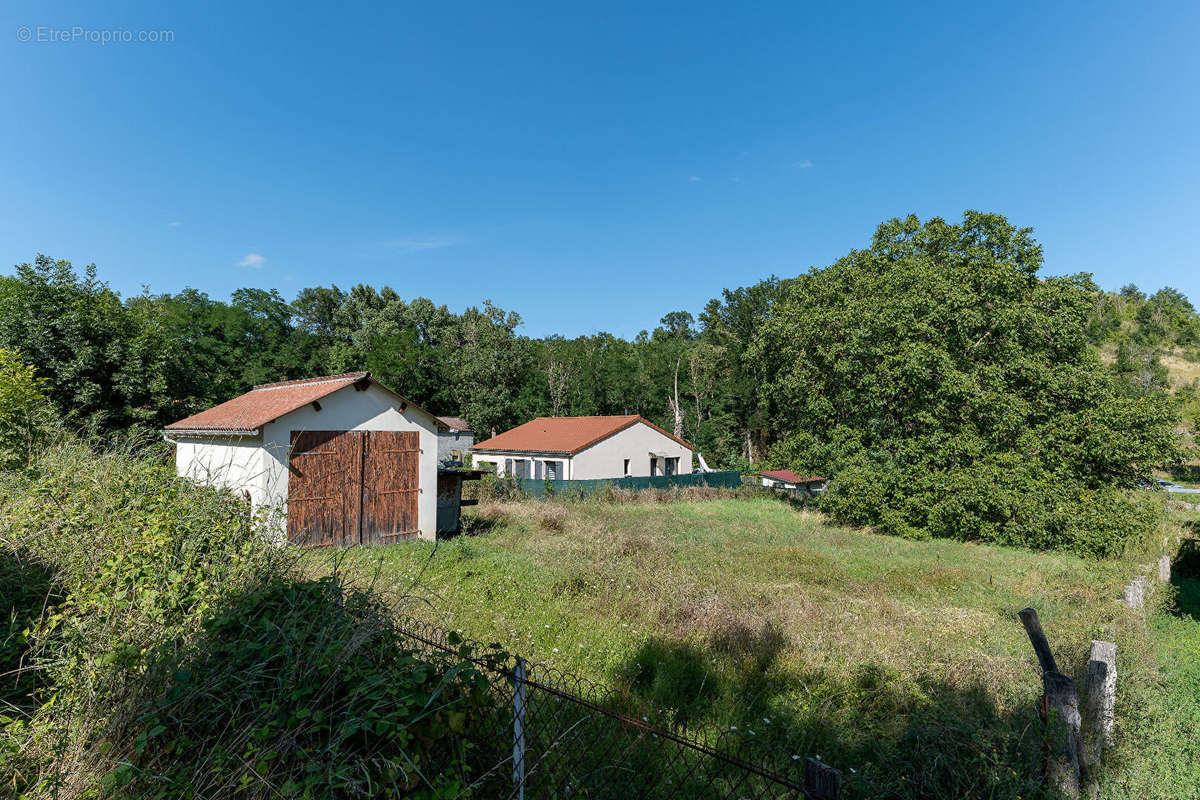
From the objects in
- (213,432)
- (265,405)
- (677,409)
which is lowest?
(213,432)

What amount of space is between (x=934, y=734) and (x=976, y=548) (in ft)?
44.1

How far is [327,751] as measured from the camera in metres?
2.46

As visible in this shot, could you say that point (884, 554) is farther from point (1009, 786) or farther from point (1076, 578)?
point (1009, 786)

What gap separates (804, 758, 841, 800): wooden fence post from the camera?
2.09 meters

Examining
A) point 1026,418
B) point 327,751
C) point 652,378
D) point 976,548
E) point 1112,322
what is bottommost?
point 976,548

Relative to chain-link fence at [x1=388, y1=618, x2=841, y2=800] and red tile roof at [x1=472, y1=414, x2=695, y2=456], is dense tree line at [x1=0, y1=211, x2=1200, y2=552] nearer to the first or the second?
red tile roof at [x1=472, y1=414, x2=695, y2=456]

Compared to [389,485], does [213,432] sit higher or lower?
higher

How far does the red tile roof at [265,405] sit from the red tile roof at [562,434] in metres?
13.6

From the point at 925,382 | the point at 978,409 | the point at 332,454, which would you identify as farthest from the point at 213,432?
the point at 978,409

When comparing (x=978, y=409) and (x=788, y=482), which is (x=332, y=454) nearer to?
(x=978, y=409)

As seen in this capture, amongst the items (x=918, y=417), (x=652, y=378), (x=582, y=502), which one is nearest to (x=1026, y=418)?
(x=918, y=417)

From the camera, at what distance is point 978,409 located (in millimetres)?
16453

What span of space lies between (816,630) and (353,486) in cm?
962

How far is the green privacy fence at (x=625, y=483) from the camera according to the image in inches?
894
